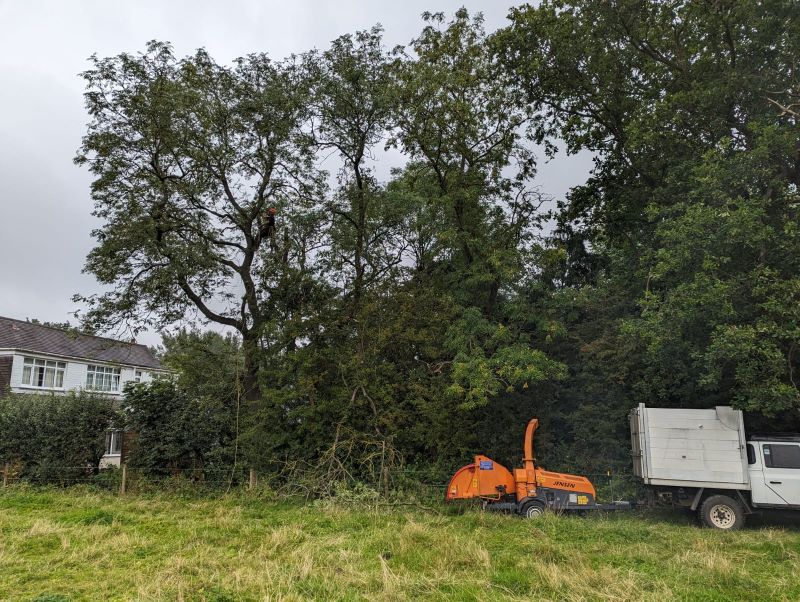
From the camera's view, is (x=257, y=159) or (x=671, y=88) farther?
(x=257, y=159)

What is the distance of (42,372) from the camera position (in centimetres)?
2730

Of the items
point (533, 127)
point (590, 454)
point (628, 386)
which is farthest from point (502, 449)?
point (533, 127)

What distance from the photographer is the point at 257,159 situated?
16438mm

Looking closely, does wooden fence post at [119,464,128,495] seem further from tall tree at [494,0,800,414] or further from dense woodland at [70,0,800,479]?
tall tree at [494,0,800,414]

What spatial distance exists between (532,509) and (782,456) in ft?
17.7

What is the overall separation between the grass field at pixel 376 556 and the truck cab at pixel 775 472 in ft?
2.16

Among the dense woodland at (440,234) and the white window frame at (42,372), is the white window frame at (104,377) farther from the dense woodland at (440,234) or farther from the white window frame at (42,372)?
the dense woodland at (440,234)

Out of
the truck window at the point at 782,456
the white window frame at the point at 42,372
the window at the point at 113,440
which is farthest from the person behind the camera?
the white window frame at the point at 42,372

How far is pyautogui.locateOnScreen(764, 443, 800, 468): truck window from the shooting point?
10.7 metres

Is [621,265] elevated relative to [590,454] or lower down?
elevated

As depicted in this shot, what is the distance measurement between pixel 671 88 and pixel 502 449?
10475 mm

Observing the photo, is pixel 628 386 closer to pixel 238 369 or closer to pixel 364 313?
pixel 364 313

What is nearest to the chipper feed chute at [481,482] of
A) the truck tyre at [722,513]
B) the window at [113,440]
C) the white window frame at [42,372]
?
the truck tyre at [722,513]

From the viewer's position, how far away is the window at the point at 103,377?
29.7 metres
